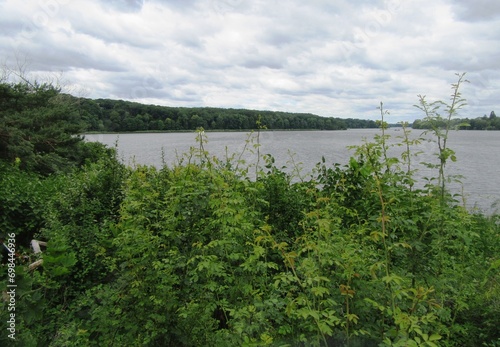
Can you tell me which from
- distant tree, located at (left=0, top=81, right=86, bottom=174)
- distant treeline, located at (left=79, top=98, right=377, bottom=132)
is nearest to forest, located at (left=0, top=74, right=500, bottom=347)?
distant tree, located at (left=0, top=81, right=86, bottom=174)

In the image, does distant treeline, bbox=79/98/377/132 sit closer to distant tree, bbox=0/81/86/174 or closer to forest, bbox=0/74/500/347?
distant tree, bbox=0/81/86/174

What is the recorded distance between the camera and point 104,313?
3100 mm

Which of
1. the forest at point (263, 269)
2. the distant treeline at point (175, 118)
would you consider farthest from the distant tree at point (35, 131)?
the distant treeline at point (175, 118)

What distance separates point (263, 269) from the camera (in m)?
2.60

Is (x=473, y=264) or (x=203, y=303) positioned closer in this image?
(x=203, y=303)

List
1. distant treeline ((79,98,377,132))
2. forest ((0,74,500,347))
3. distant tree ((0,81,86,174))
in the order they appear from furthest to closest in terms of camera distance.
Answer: distant treeline ((79,98,377,132))
distant tree ((0,81,86,174))
forest ((0,74,500,347))

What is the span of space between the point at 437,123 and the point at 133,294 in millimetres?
3183

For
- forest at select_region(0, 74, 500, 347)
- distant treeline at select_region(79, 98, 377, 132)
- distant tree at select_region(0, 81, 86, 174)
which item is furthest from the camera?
distant treeline at select_region(79, 98, 377, 132)

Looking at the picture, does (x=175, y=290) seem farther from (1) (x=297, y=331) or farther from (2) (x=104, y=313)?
(1) (x=297, y=331)

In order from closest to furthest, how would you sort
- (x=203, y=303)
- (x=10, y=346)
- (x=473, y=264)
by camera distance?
1. (x=10, y=346)
2. (x=203, y=303)
3. (x=473, y=264)

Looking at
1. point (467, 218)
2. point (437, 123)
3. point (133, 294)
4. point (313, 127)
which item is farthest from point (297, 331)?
point (313, 127)

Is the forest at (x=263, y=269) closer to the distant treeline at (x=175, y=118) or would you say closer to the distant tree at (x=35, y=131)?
the distant tree at (x=35, y=131)

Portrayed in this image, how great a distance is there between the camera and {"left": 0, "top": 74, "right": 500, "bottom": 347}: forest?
2178mm

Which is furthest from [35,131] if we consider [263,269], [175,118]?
[175,118]
